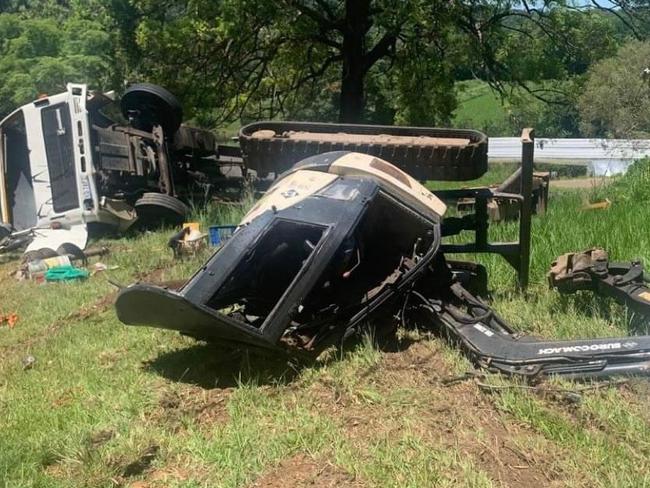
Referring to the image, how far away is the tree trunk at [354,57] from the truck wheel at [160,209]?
22.3ft

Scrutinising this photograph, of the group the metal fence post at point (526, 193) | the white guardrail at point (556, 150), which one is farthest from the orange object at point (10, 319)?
the white guardrail at point (556, 150)

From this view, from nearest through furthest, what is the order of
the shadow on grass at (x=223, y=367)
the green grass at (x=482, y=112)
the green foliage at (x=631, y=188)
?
the shadow on grass at (x=223, y=367), the green foliage at (x=631, y=188), the green grass at (x=482, y=112)

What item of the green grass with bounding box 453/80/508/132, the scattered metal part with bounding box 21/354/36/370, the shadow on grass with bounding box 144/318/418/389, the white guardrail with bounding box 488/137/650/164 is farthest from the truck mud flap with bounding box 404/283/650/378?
the green grass with bounding box 453/80/508/132

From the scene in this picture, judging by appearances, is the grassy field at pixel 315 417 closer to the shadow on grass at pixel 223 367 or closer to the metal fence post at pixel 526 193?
the shadow on grass at pixel 223 367

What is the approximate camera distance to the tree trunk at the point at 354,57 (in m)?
15.9

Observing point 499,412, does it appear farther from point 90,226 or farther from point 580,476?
point 90,226

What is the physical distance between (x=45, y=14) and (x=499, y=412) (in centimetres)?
3198

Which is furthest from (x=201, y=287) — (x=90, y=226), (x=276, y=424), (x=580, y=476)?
(x=90, y=226)

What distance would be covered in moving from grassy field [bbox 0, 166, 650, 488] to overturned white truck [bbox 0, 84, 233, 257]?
451 cm

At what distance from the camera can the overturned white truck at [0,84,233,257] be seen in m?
9.71

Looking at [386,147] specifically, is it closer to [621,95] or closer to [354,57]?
[354,57]

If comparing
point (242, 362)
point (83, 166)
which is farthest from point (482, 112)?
point (242, 362)

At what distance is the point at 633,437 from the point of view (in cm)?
336

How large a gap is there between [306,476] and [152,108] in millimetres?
Answer: 8634
